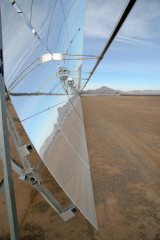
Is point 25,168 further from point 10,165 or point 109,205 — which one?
point 109,205

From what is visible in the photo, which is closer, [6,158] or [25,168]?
[6,158]

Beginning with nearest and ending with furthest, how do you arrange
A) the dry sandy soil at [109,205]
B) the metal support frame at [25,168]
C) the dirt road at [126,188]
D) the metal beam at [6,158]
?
the metal beam at [6,158] < the metal support frame at [25,168] < the dry sandy soil at [109,205] < the dirt road at [126,188]

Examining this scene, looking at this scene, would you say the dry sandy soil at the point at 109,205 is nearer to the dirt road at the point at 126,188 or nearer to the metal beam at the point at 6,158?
the dirt road at the point at 126,188

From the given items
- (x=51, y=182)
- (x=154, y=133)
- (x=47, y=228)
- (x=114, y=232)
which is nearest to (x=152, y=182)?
(x=114, y=232)

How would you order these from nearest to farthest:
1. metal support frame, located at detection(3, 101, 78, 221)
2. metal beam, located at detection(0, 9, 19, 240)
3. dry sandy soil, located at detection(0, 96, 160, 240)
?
metal beam, located at detection(0, 9, 19, 240), metal support frame, located at detection(3, 101, 78, 221), dry sandy soil, located at detection(0, 96, 160, 240)

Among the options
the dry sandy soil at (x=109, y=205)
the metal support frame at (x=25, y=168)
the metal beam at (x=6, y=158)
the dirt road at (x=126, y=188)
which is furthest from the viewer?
the dirt road at (x=126, y=188)

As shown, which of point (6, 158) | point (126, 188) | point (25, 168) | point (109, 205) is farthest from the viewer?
point (126, 188)

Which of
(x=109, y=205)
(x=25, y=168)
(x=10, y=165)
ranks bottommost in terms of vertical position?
(x=109, y=205)

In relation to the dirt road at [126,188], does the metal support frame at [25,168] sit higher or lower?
higher

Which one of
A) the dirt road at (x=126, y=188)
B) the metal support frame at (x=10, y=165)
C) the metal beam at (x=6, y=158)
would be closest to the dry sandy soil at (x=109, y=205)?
the dirt road at (x=126, y=188)

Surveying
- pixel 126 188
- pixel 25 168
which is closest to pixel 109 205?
pixel 126 188

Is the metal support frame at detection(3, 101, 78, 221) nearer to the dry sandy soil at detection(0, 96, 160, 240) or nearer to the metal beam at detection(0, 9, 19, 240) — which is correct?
the metal beam at detection(0, 9, 19, 240)

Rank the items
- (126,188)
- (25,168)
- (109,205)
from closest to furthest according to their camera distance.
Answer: (25,168) < (109,205) < (126,188)

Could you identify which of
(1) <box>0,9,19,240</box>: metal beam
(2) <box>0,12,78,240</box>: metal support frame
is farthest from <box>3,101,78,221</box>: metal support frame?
(1) <box>0,9,19,240</box>: metal beam
